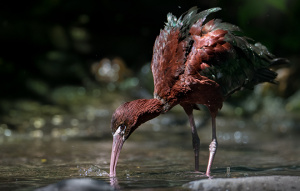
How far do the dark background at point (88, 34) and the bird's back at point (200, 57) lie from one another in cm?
562

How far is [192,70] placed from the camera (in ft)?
22.0

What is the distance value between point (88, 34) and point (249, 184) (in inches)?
427

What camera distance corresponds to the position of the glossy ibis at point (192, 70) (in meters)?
6.36

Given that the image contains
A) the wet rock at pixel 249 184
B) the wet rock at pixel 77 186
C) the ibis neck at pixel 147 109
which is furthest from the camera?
the ibis neck at pixel 147 109

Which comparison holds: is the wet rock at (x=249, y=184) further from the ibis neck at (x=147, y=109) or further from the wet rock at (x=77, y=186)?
the ibis neck at (x=147, y=109)

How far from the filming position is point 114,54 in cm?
1517

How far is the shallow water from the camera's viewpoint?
5.96 meters

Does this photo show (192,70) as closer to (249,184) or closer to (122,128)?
(122,128)

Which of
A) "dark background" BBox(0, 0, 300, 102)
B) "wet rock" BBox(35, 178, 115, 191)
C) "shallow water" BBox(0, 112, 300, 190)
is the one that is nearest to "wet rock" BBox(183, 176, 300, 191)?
"shallow water" BBox(0, 112, 300, 190)

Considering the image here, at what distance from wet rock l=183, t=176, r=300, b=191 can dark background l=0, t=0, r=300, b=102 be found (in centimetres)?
839

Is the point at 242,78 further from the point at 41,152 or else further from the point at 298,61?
the point at 298,61

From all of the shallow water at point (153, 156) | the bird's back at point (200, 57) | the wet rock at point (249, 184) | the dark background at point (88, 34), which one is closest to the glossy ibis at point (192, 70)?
the bird's back at point (200, 57)

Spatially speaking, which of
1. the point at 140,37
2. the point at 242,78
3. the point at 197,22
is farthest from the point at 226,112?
the point at 197,22

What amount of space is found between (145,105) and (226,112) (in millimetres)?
6401
